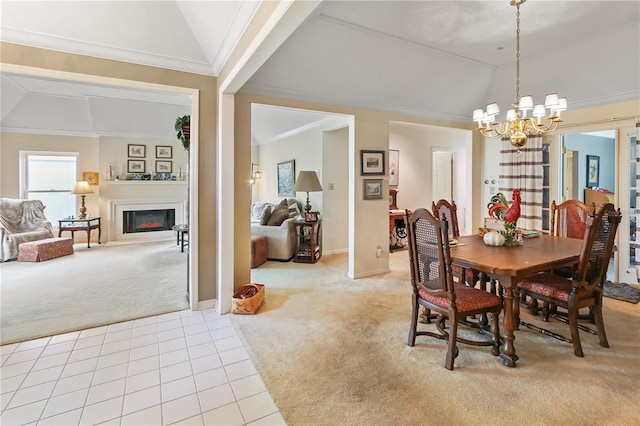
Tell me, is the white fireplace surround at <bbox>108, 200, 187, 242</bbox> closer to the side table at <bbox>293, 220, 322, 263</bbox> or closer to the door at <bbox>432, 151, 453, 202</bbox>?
the side table at <bbox>293, 220, 322, 263</bbox>

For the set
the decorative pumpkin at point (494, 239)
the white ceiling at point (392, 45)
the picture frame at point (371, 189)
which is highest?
the white ceiling at point (392, 45)

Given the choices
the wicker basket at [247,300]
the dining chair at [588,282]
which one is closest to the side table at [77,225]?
the wicker basket at [247,300]

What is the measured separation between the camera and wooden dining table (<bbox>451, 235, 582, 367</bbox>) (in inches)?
79.4

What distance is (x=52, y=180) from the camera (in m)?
6.51

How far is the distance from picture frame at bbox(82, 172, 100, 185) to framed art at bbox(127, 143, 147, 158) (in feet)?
2.70

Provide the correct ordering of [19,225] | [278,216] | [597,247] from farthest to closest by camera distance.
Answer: [19,225]
[278,216]
[597,247]

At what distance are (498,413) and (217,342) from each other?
2.00 meters

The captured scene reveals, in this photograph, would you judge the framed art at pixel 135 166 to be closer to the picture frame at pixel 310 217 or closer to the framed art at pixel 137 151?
the framed art at pixel 137 151

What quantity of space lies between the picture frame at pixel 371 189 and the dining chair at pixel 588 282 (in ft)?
7.14

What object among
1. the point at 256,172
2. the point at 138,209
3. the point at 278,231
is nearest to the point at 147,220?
the point at 138,209

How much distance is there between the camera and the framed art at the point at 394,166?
20.8 ft

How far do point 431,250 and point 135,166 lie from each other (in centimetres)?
718

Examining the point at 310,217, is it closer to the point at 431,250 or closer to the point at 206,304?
the point at 206,304

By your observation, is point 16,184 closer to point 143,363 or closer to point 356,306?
point 143,363
